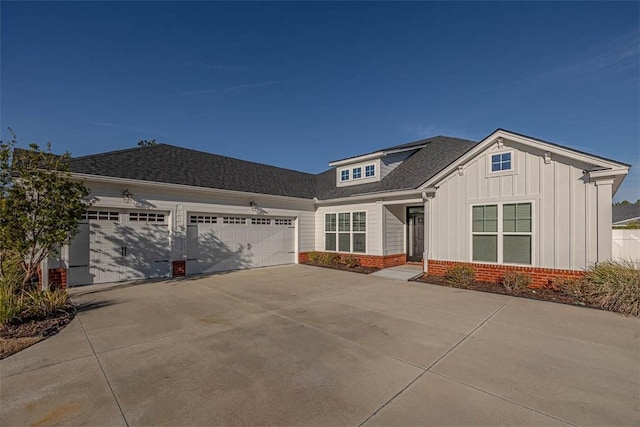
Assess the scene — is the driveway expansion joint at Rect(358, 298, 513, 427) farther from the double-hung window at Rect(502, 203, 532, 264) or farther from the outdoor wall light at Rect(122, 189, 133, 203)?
the outdoor wall light at Rect(122, 189, 133, 203)

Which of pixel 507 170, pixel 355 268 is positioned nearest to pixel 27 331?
pixel 355 268

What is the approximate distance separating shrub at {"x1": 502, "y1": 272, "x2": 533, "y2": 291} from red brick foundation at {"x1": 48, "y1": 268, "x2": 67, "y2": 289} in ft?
44.4

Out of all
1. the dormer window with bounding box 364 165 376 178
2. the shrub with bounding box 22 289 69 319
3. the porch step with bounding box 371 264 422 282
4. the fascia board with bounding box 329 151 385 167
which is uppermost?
the fascia board with bounding box 329 151 385 167

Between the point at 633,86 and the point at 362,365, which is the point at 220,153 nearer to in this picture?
the point at 362,365

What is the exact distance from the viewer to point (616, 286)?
6.65m

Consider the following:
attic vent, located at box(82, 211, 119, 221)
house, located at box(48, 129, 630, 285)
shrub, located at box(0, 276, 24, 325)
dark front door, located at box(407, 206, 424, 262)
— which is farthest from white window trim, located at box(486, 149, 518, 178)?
attic vent, located at box(82, 211, 119, 221)

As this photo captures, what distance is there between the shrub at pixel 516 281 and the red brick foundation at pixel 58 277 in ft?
44.4

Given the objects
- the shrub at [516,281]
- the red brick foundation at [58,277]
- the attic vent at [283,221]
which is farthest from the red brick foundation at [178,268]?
the shrub at [516,281]

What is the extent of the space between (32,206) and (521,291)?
12659 millimetres

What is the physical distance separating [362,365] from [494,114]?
14702 millimetres

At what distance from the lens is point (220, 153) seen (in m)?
15.1

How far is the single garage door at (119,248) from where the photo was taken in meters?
9.02

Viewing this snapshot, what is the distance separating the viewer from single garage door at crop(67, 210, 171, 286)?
9023 mm

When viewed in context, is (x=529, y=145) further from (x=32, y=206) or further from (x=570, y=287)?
(x=32, y=206)
